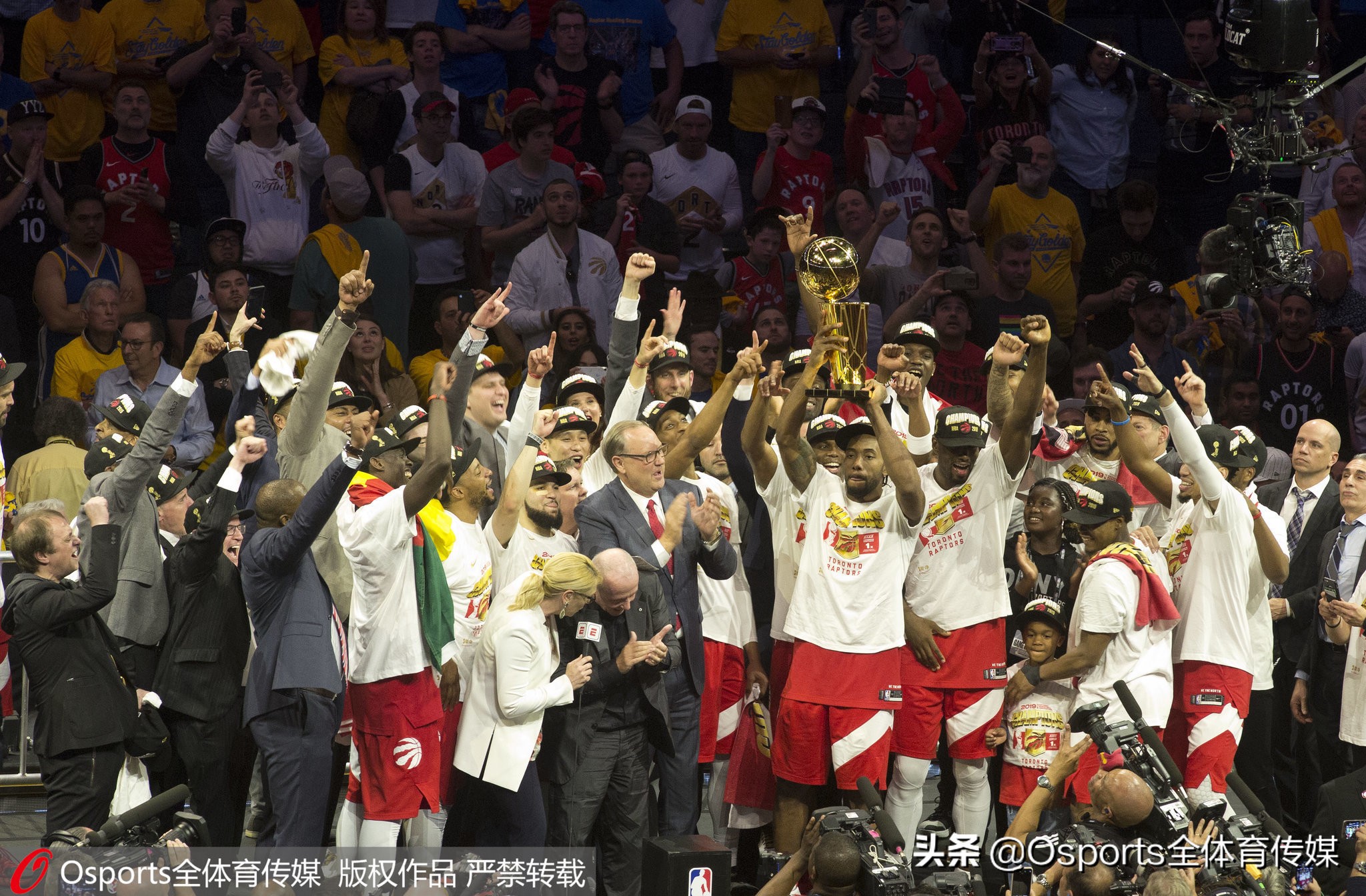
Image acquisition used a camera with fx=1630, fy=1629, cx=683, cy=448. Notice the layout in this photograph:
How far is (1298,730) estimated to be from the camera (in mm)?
8414

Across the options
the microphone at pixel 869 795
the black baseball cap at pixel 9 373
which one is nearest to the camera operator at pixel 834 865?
the microphone at pixel 869 795

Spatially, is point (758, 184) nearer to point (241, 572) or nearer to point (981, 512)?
point (981, 512)

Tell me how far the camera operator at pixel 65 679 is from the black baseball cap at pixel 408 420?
4.39ft

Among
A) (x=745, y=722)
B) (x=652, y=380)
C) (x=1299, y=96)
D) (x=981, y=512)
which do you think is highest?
(x=1299, y=96)

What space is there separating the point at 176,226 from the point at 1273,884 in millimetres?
7957

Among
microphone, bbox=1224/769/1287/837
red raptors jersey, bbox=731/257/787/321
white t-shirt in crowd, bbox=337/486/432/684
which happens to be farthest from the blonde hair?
red raptors jersey, bbox=731/257/787/321

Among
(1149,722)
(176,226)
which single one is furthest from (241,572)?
(176,226)

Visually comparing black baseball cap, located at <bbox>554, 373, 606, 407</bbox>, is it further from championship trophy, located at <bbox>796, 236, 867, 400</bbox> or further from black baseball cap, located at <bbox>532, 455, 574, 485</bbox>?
championship trophy, located at <bbox>796, 236, 867, 400</bbox>

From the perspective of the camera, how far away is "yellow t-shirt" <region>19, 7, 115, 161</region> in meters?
10.7

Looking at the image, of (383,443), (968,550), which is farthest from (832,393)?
(383,443)

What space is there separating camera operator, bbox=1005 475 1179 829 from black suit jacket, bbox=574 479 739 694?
1493 mm

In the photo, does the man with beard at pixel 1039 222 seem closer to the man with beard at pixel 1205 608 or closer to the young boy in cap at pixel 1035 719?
the man with beard at pixel 1205 608

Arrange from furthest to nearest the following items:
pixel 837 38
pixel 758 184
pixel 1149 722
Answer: pixel 837 38, pixel 758 184, pixel 1149 722

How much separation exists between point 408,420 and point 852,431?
Answer: 2.02 metres
